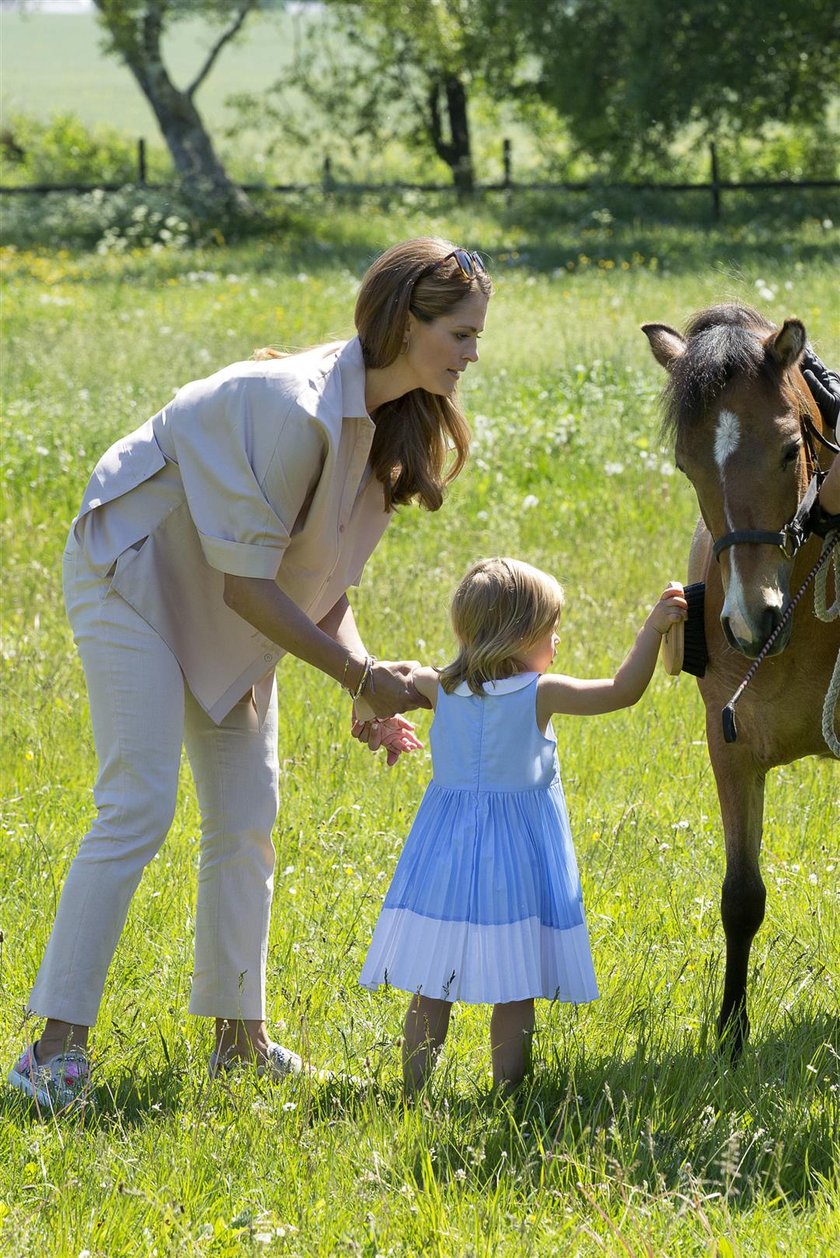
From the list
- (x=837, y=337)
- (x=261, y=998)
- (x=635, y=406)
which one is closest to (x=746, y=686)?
(x=261, y=998)

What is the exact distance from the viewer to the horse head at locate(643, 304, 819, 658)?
3.18 meters

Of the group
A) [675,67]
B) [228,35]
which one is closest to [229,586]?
[675,67]

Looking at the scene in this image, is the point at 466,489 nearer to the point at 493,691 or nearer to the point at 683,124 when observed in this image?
the point at 493,691

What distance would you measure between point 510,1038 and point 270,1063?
588 millimetres

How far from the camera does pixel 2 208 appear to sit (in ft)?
84.9

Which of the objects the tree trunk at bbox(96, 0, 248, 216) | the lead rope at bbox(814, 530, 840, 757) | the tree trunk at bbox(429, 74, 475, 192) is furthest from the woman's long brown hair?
the tree trunk at bbox(429, 74, 475, 192)

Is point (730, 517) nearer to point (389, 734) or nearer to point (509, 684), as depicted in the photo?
point (509, 684)

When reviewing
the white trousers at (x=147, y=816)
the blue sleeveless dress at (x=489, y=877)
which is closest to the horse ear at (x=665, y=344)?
the blue sleeveless dress at (x=489, y=877)

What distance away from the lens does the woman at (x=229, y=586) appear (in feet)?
10.6

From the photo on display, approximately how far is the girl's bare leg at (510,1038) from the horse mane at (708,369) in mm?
1440

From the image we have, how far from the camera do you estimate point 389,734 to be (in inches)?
147

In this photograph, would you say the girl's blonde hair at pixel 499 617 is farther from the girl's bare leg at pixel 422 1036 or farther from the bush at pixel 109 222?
the bush at pixel 109 222

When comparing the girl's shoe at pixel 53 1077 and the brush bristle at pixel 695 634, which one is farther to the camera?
the brush bristle at pixel 695 634

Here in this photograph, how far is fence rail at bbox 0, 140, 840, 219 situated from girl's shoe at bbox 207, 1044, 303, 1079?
2400 centimetres
